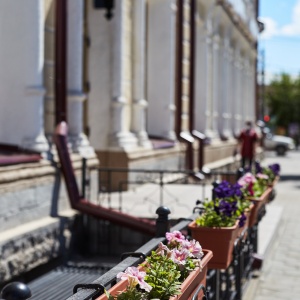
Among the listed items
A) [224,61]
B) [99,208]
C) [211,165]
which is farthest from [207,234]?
[224,61]

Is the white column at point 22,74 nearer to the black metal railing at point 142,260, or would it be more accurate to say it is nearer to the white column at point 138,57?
the black metal railing at point 142,260

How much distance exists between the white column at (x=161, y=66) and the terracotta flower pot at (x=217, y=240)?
972cm

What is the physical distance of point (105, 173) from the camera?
11.2 metres

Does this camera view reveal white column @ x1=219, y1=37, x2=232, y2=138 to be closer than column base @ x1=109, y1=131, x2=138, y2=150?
No

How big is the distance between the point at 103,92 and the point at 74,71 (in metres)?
2.16

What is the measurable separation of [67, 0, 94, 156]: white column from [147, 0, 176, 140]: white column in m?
Answer: 5.11

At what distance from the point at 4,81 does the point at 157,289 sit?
5.76 metres

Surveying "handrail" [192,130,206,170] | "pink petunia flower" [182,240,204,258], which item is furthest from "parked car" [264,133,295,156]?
"pink petunia flower" [182,240,204,258]

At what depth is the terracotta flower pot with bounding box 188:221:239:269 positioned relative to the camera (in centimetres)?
489

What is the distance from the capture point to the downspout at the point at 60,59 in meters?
8.80

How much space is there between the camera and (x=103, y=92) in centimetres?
1147

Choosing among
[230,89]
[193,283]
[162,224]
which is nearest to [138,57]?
[162,224]

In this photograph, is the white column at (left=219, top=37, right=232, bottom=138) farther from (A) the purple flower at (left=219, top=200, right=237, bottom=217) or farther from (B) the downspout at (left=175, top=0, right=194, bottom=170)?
(A) the purple flower at (left=219, top=200, right=237, bottom=217)

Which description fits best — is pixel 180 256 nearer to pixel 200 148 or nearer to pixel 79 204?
pixel 79 204
